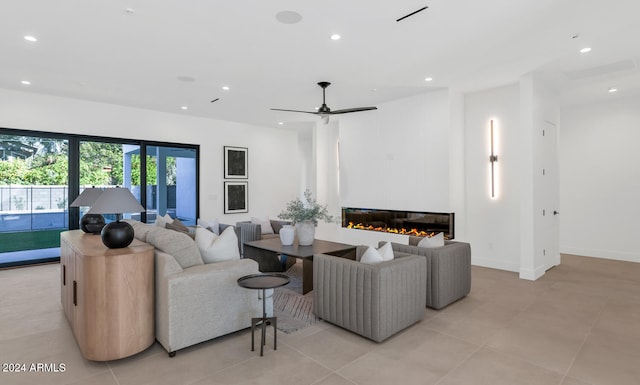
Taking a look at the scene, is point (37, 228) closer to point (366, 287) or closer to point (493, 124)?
point (366, 287)

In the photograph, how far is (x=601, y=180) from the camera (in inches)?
251

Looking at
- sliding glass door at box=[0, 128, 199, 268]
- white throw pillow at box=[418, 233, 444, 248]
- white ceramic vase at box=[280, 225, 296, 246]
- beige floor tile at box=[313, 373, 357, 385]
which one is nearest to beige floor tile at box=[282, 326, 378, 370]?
beige floor tile at box=[313, 373, 357, 385]

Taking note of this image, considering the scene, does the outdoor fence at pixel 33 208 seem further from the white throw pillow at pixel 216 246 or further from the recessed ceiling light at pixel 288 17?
the recessed ceiling light at pixel 288 17

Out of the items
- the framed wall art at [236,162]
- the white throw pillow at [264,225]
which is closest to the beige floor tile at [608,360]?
the white throw pillow at [264,225]

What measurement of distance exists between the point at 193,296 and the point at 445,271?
2.63 metres

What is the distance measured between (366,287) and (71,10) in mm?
3778

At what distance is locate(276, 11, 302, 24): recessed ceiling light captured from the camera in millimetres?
3158

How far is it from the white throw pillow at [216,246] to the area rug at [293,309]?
83 cm

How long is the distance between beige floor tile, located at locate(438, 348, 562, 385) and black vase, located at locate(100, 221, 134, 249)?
273cm

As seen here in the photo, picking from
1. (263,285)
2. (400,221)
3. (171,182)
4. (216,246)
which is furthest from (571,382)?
(171,182)

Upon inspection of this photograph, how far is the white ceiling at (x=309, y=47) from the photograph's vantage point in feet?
10.2

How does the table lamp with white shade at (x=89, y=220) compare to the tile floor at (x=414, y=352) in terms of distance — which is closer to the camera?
the tile floor at (x=414, y=352)

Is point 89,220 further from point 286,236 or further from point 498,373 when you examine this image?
point 498,373

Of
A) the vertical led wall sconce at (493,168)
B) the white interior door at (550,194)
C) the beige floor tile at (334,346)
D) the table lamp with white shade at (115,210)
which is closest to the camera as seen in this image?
the beige floor tile at (334,346)
